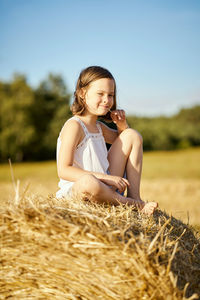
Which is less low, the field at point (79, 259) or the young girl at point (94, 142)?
the young girl at point (94, 142)

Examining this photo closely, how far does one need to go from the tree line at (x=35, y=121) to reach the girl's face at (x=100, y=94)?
12.8 meters

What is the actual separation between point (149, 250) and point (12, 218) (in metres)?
0.61

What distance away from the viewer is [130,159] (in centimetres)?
257

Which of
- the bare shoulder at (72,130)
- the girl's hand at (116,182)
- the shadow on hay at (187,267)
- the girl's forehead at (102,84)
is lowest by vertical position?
the shadow on hay at (187,267)

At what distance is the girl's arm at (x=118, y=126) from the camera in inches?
110

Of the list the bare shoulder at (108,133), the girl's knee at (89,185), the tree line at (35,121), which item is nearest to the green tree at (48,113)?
the tree line at (35,121)

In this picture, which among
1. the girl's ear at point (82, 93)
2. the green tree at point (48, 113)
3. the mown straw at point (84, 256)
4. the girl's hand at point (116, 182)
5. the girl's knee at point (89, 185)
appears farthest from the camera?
the green tree at point (48, 113)

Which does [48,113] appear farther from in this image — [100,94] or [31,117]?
[100,94]

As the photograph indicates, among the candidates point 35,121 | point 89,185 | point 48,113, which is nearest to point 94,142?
point 89,185

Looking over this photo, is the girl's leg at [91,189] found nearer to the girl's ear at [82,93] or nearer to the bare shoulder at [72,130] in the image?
the bare shoulder at [72,130]

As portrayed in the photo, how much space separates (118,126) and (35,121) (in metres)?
16.1

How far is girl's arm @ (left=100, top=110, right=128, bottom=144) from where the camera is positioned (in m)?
2.80

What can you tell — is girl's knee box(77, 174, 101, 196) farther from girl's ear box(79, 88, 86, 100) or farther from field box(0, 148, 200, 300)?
girl's ear box(79, 88, 86, 100)

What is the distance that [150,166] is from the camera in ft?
50.8
